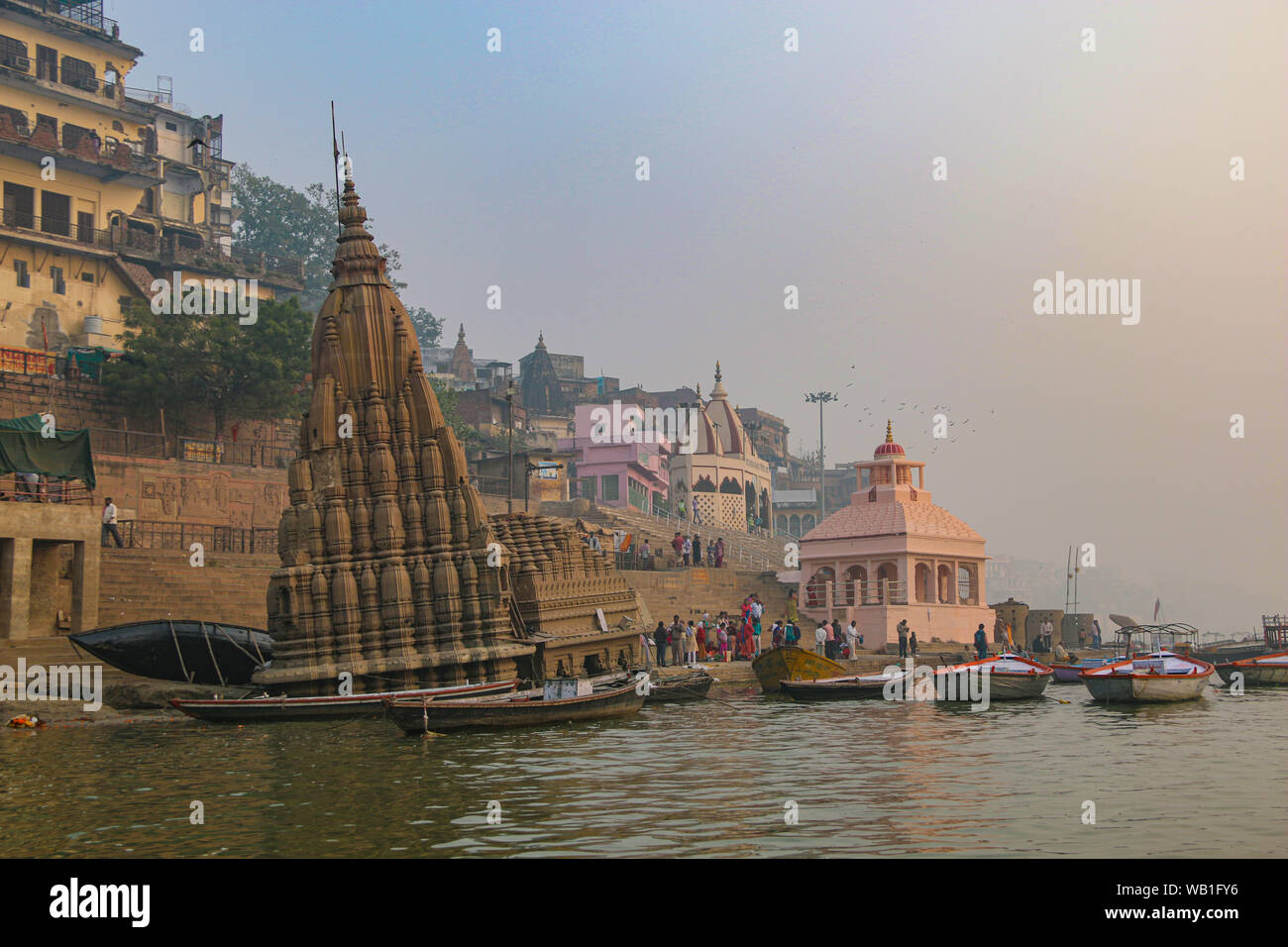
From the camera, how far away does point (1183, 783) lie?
16500 millimetres

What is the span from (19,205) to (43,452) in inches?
846

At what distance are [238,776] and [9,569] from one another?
579 inches

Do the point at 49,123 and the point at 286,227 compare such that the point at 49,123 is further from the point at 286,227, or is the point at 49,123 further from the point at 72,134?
the point at 286,227

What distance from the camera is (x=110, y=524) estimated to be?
3438 cm

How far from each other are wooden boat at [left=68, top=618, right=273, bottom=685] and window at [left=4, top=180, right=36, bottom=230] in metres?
26.3

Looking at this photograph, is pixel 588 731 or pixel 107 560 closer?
pixel 588 731

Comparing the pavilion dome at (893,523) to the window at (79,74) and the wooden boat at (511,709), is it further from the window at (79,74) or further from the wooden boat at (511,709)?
the window at (79,74)

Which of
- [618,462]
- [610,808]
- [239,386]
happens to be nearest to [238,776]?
[610,808]

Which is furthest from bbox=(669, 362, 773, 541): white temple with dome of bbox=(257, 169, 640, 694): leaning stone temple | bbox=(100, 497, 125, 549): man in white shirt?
bbox=(257, 169, 640, 694): leaning stone temple

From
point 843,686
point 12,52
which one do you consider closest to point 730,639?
point 843,686

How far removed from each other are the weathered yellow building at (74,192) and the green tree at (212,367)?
3.79m

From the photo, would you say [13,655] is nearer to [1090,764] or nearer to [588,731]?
[588,731]

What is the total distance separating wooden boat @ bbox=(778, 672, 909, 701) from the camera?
30.7 m

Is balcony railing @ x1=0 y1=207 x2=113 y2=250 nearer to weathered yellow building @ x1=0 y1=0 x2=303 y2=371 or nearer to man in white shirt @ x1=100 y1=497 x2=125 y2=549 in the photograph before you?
weathered yellow building @ x1=0 y1=0 x2=303 y2=371
